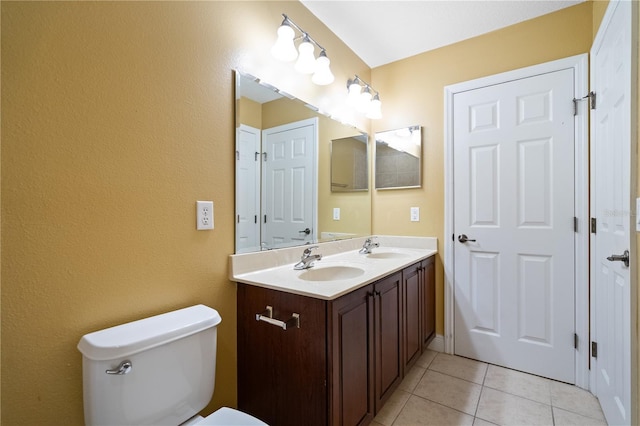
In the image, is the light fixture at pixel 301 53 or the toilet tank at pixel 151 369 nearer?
the toilet tank at pixel 151 369

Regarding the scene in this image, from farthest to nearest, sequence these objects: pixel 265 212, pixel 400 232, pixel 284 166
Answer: pixel 400 232 < pixel 284 166 < pixel 265 212

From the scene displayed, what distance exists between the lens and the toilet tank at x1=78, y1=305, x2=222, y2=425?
828 mm

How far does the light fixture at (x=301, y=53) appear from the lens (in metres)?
1.50

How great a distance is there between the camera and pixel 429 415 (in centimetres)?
153

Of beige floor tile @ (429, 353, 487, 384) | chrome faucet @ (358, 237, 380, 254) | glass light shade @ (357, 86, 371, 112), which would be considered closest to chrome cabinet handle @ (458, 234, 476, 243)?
chrome faucet @ (358, 237, 380, 254)

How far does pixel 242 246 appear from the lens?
1.42m

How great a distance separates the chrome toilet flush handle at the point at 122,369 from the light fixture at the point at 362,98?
2095mm

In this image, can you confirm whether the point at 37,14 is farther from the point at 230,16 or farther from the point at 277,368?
the point at 277,368

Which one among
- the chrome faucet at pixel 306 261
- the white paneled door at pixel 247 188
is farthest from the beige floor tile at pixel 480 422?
the white paneled door at pixel 247 188

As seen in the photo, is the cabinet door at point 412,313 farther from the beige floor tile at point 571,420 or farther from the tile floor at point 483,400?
the beige floor tile at point 571,420

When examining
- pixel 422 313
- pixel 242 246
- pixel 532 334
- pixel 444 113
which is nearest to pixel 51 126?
pixel 242 246

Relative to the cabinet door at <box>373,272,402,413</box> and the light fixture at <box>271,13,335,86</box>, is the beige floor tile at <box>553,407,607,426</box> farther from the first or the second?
the light fixture at <box>271,13,335,86</box>

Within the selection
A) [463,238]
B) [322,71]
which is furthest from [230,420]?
[463,238]

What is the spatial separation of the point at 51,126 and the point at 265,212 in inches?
35.3
